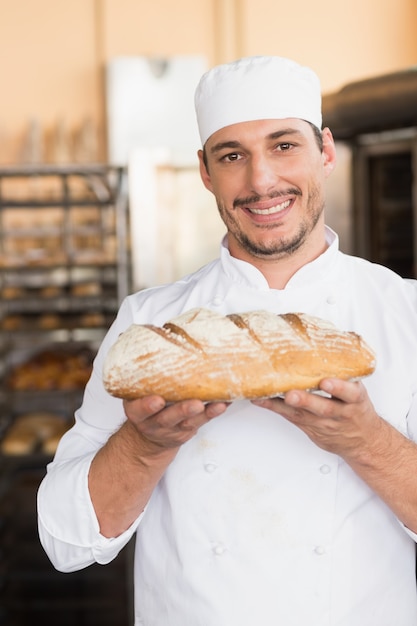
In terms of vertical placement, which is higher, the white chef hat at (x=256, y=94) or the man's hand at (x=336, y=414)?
the white chef hat at (x=256, y=94)

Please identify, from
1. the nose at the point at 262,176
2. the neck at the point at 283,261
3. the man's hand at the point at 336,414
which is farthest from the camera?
the neck at the point at 283,261

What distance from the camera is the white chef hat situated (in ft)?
4.17

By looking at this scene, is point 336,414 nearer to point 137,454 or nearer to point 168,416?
point 168,416

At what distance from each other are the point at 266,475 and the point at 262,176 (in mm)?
437

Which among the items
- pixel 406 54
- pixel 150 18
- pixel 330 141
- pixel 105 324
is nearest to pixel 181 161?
pixel 105 324

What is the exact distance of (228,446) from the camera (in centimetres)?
128

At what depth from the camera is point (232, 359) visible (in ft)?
3.50

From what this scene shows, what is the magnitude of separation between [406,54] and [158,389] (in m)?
5.11

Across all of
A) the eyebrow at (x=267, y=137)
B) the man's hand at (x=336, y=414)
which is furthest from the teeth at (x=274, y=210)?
the man's hand at (x=336, y=414)

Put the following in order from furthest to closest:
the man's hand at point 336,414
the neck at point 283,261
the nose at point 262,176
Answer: the neck at point 283,261 → the nose at point 262,176 → the man's hand at point 336,414

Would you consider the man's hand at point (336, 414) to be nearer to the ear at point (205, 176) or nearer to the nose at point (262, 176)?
the nose at point (262, 176)

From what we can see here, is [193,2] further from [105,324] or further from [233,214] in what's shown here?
[233,214]

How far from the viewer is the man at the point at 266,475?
1.22m

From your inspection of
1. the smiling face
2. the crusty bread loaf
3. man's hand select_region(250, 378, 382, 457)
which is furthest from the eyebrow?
man's hand select_region(250, 378, 382, 457)
